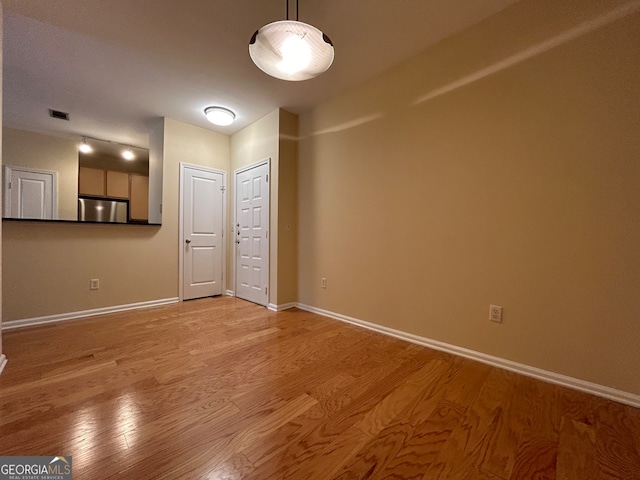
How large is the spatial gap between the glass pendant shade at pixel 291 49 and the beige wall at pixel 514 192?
1.12 metres

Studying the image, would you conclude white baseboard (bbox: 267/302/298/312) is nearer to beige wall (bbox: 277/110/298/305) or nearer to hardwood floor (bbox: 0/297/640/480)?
beige wall (bbox: 277/110/298/305)

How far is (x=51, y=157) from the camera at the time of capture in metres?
4.03

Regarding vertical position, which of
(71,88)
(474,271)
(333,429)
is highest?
(71,88)

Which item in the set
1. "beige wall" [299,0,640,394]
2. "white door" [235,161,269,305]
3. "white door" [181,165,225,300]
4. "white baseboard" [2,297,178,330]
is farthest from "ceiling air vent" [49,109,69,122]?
"beige wall" [299,0,640,394]

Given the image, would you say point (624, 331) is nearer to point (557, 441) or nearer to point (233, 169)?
point (557, 441)

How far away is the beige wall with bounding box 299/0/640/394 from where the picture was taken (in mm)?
1476

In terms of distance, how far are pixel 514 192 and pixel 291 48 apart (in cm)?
181

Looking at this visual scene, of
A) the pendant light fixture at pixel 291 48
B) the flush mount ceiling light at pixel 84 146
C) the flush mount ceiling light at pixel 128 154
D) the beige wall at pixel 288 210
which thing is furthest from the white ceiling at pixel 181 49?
the flush mount ceiling light at pixel 128 154

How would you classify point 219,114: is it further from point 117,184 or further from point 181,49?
point 117,184

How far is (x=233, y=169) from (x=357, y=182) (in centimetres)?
232

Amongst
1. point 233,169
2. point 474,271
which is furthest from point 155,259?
point 474,271

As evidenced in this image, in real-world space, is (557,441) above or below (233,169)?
below

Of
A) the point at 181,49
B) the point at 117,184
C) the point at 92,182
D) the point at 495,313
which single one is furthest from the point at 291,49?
the point at 117,184

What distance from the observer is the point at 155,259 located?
3469mm
